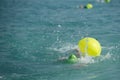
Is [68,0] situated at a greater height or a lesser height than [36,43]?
greater

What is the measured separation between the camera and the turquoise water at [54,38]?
1245cm

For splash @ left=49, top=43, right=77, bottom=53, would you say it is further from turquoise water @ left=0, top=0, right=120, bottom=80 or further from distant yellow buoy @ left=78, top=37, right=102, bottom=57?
distant yellow buoy @ left=78, top=37, right=102, bottom=57

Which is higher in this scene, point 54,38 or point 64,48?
point 54,38

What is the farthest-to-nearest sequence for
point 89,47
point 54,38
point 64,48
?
point 54,38 < point 64,48 < point 89,47

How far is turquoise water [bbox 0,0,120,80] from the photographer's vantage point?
490 inches

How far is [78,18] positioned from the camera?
23.9 metres

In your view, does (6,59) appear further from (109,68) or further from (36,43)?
(109,68)

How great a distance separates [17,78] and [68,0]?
22613mm

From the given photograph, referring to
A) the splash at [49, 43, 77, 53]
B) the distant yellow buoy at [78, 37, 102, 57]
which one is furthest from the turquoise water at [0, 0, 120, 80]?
the distant yellow buoy at [78, 37, 102, 57]

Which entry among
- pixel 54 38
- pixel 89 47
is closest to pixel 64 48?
pixel 54 38

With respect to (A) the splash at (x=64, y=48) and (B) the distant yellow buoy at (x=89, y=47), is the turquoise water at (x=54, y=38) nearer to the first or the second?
(A) the splash at (x=64, y=48)

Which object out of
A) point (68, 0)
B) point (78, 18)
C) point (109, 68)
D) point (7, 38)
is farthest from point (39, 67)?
point (68, 0)

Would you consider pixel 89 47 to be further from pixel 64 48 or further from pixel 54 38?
pixel 54 38

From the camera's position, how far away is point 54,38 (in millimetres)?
18062
